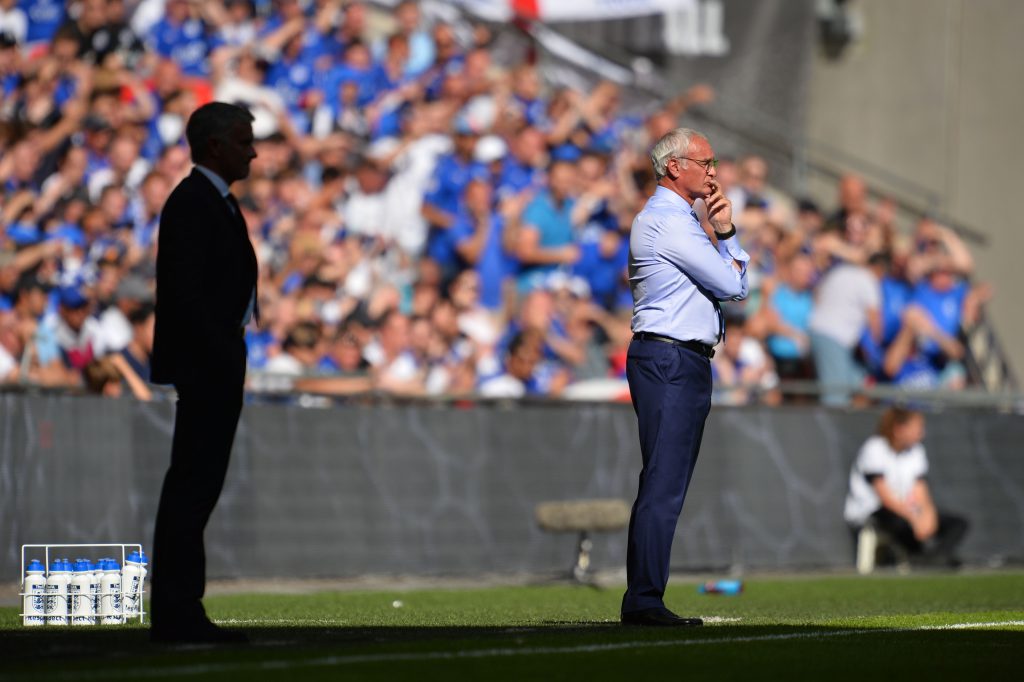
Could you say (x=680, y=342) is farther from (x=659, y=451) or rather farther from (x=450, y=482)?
(x=450, y=482)

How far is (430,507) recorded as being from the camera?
15.8 meters

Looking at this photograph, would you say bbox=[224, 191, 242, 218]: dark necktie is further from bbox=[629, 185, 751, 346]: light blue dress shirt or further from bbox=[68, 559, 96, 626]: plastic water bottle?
bbox=[68, 559, 96, 626]: plastic water bottle

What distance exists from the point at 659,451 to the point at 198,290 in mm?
2308

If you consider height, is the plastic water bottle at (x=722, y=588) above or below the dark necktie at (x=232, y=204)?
below

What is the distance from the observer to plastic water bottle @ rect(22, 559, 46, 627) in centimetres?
957

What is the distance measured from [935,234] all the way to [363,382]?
828 cm

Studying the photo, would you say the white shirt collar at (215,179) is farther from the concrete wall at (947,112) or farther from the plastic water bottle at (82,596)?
the concrete wall at (947,112)

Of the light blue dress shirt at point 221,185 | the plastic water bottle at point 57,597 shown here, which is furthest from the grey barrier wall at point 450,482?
the light blue dress shirt at point 221,185

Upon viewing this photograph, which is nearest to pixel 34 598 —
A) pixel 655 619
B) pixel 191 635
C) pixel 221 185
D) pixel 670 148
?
pixel 191 635

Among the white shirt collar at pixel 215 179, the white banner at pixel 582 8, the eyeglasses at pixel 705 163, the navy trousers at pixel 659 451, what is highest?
the white banner at pixel 582 8

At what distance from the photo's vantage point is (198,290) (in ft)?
25.7

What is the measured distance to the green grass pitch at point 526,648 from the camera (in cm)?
708

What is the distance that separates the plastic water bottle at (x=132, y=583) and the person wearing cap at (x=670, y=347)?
2.52 metres

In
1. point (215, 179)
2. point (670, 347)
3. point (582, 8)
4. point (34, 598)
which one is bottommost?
point (34, 598)
